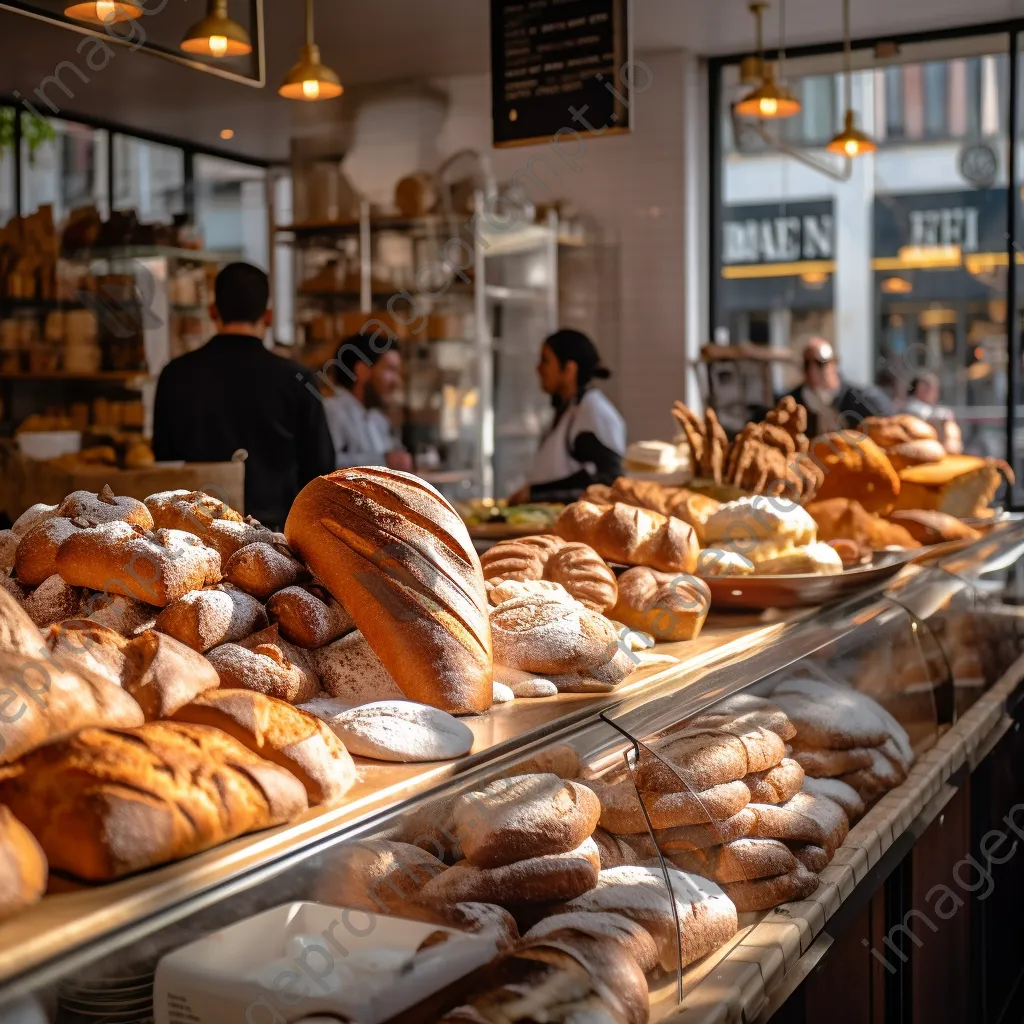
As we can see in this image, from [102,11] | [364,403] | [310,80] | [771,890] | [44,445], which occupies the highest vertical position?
[310,80]

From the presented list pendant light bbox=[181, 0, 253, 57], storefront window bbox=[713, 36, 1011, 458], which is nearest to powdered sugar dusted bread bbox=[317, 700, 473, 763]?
pendant light bbox=[181, 0, 253, 57]

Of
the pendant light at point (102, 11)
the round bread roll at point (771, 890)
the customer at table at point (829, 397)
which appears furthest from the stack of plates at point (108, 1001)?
the customer at table at point (829, 397)

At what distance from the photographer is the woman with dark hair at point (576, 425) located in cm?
481

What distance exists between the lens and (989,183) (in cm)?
657

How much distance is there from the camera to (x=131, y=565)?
1143mm

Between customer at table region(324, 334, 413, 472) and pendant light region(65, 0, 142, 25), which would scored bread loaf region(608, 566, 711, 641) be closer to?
pendant light region(65, 0, 142, 25)

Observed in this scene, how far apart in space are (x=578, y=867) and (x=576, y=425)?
3.75m

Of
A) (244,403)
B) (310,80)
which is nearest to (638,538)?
(244,403)

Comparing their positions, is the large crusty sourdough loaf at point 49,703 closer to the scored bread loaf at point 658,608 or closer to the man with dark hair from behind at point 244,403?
the scored bread loaf at point 658,608

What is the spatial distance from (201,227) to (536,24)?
14.7 feet

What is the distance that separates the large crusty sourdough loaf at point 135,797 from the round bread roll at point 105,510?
0.41 m

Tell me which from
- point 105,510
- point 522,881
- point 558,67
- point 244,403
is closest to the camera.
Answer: point 522,881

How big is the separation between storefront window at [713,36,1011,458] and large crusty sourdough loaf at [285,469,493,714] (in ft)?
18.6

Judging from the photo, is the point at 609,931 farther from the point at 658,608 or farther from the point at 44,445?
the point at 44,445
